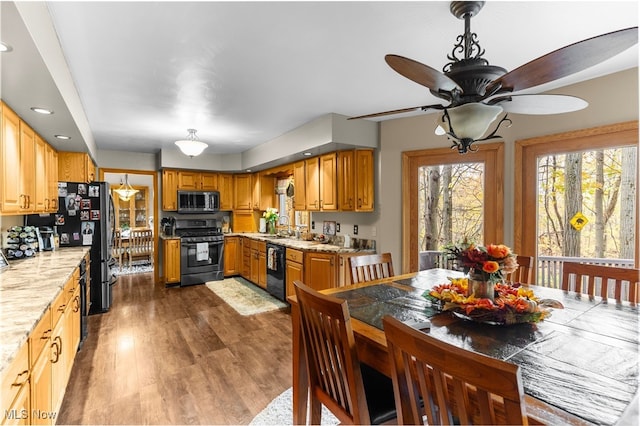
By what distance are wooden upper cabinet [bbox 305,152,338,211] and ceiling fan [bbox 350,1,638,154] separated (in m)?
2.46

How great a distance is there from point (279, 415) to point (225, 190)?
16.3 ft

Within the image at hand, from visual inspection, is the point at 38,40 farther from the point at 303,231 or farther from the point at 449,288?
the point at 303,231

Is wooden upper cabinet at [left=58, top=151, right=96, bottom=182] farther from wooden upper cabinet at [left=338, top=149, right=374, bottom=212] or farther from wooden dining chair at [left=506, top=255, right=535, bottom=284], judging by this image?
wooden dining chair at [left=506, top=255, right=535, bottom=284]

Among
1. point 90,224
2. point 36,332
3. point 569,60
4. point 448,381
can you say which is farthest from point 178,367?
point 569,60

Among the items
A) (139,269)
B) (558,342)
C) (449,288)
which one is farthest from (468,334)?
(139,269)

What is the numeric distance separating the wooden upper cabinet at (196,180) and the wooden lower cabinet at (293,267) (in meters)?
2.65

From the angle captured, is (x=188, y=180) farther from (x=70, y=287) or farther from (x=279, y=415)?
(x=279, y=415)

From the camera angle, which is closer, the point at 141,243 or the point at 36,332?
the point at 36,332

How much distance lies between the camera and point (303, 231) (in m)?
5.44

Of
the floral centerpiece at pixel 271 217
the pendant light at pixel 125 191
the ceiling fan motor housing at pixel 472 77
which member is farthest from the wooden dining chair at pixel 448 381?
the pendant light at pixel 125 191

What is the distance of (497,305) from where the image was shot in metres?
1.55

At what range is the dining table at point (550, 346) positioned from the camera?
0.90 m

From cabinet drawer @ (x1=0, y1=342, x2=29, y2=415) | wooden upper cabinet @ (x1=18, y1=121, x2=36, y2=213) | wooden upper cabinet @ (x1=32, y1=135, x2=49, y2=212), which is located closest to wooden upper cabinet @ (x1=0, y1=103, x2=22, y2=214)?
wooden upper cabinet @ (x1=18, y1=121, x2=36, y2=213)

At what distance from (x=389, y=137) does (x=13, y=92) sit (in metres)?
3.39
